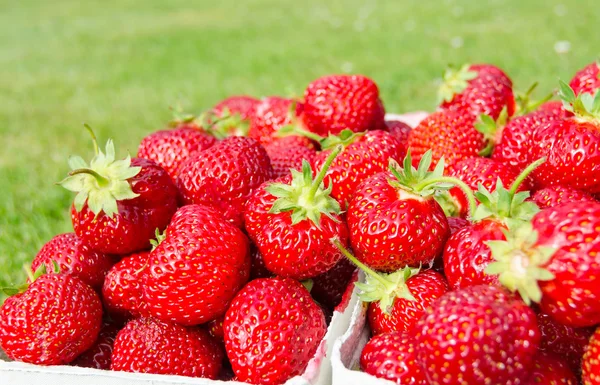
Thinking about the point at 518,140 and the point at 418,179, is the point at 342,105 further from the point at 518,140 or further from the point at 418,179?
the point at 418,179

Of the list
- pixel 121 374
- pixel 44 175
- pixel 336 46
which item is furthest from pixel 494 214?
pixel 336 46

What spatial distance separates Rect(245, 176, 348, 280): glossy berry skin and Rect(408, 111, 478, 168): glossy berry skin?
490 mm

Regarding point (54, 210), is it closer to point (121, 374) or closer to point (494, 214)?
point (121, 374)

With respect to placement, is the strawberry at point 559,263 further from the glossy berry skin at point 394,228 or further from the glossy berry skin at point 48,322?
the glossy berry skin at point 48,322

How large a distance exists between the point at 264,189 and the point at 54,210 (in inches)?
83.3

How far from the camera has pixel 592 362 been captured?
1.13 meters

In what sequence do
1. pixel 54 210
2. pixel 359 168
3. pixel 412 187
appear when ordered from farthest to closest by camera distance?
pixel 54 210 < pixel 359 168 < pixel 412 187

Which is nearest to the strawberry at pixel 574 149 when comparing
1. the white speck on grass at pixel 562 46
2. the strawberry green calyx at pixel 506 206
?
the strawberry green calyx at pixel 506 206

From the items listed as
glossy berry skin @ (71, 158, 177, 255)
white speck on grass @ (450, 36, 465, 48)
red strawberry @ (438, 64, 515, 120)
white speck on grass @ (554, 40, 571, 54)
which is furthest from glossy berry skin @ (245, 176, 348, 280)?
white speck on grass @ (450, 36, 465, 48)

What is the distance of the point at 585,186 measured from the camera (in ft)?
4.86

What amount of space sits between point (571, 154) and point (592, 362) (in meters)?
0.51

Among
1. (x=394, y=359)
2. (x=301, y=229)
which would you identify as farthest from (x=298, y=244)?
(x=394, y=359)

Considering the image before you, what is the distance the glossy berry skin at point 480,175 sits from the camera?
5.11 feet

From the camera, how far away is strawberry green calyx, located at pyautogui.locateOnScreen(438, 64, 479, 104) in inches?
81.7
